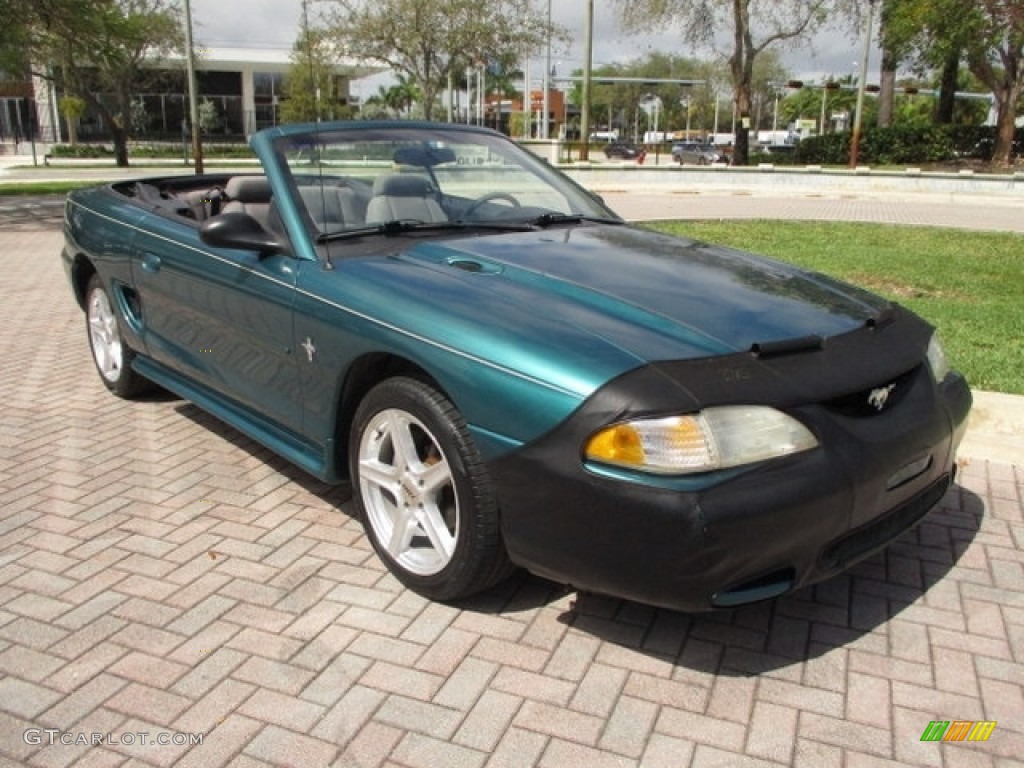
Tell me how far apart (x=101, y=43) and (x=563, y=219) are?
1758 centimetres

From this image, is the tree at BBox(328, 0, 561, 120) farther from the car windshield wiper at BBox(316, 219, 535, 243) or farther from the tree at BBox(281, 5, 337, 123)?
the car windshield wiper at BBox(316, 219, 535, 243)

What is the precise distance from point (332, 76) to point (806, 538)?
47.6 metres

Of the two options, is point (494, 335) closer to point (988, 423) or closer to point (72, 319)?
point (988, 423)

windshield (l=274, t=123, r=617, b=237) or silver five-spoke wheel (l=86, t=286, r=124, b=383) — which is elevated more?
windshield (l=274, t=123, r=617, b=237)

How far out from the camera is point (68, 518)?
12.0ft

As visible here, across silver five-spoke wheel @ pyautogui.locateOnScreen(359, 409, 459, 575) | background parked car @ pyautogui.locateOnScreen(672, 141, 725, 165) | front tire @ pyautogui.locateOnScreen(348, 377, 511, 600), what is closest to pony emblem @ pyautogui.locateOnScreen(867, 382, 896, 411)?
front tire @ pyautogui.locateOnScreen(348, 377, 511, 600)

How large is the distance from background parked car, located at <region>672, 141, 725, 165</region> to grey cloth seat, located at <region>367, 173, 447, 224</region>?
45.1 m

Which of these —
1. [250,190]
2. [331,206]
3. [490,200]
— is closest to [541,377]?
[331,206]

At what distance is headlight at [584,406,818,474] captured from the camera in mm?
2312

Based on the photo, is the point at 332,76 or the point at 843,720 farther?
the point at 332,76

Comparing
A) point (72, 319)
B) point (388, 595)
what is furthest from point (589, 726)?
point (72, 319)

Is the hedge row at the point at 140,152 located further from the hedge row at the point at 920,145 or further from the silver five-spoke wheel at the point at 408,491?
the silver five-spoke wheel at the point at 408,491

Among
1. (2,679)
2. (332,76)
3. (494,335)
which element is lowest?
(2,679)

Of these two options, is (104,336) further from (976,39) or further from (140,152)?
(140,152)
